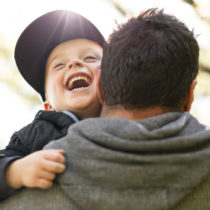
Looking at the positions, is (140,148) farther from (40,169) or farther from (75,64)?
(75,64)

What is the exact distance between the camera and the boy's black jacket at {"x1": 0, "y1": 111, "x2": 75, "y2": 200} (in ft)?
5.90

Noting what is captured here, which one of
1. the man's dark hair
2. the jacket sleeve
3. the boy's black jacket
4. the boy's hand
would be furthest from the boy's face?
the boy's hand

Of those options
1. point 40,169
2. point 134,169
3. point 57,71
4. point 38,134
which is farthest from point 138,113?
point 57,71

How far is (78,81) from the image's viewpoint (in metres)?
2.17

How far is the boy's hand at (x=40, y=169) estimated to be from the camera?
4.40 feet

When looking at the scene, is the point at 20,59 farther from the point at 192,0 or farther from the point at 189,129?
the point at 192,0

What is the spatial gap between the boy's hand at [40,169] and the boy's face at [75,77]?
Result: 696mm

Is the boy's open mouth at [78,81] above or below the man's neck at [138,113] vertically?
below

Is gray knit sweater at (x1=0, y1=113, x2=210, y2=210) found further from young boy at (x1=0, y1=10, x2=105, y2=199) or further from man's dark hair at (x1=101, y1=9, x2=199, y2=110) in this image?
young boy at (x1=0, y1=10, x2=105, y2=199)

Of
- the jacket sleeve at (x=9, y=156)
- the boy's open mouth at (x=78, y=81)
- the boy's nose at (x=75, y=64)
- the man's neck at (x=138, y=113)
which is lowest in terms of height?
the jacket sleeve at (x=9, y=156)

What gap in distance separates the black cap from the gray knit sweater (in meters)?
1.06

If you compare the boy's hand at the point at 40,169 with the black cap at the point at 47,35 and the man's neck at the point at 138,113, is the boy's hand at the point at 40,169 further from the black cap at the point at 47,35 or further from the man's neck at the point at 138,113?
the black cap at the point at 47,35

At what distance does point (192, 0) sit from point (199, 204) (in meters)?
4.60

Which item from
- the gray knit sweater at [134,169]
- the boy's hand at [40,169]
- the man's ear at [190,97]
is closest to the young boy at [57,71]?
the boy's hand at [40,169]
